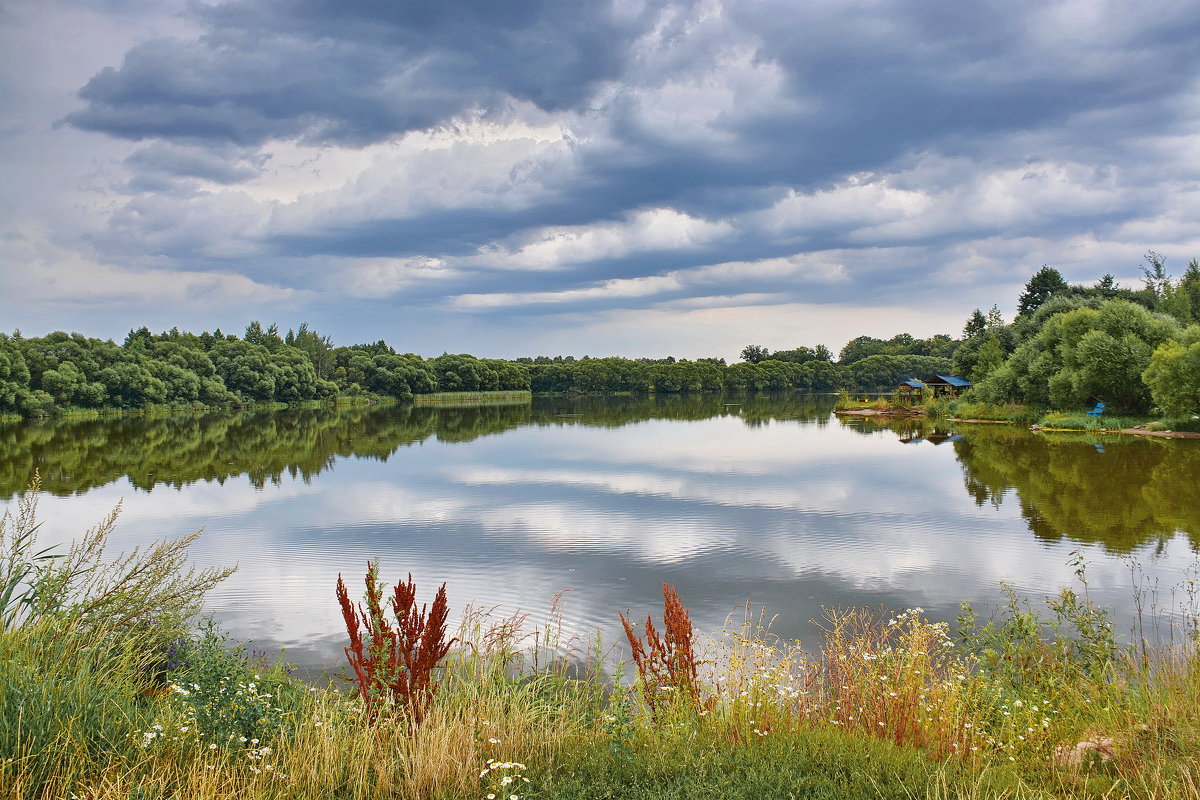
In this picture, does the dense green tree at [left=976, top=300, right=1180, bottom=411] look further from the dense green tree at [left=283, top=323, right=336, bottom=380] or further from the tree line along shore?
the dense green tree at [left=283, top=323, right=336, bottom=380]

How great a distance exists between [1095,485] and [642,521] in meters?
14.4

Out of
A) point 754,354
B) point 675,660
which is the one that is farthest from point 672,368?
point 675,660

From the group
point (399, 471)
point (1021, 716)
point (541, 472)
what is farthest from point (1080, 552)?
point (399, 471)

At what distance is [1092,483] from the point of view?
21.4m

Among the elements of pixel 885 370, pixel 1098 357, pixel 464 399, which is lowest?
pixel 464 399

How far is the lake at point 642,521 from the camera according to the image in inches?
425

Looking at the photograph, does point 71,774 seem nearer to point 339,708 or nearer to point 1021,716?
point 339,708

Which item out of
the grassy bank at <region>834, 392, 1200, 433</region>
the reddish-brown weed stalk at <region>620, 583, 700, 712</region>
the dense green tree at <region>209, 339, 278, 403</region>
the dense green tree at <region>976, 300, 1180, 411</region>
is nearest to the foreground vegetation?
the reddish-brown weed stalk at <region>620, 583, 700, 712</region>

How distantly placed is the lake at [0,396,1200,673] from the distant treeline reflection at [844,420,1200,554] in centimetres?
12

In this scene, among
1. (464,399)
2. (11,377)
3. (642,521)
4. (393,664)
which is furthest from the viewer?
(464,399)

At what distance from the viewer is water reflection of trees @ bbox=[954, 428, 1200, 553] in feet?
50.1

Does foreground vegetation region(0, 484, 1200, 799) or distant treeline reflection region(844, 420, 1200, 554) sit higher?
foreground vegetation region(0, 484, 1200, 799)

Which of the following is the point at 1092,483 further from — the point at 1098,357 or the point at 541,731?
the point at 1098,357

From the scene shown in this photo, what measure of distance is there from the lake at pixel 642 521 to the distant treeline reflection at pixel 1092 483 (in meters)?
0.12
